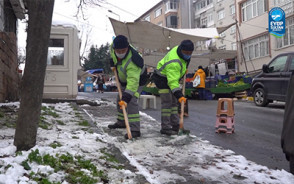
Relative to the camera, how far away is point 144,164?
4180 millimetres

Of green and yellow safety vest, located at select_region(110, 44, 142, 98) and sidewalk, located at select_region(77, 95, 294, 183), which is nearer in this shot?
sidewalk, located at select_region(77, 95, 294, 183)

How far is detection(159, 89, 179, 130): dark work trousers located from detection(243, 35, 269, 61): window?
74.5 ft

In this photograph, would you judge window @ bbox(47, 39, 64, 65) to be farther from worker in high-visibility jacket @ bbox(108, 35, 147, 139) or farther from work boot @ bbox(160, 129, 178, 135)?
work boot @ bbox(160, 129, 178, 135)

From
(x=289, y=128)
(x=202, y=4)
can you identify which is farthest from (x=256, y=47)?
(x=289, y=128)

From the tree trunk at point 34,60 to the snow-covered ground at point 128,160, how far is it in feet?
1.20

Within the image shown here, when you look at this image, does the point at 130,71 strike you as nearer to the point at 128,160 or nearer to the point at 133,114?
the point at 133,114

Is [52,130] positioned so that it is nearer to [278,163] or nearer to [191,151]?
[191,151]

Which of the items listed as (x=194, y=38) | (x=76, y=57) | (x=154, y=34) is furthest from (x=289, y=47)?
(x=76, y=57)

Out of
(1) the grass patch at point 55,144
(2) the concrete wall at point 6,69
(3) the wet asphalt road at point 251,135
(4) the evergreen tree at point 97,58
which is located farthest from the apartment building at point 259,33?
(4) the evergreen tree at point 97,58

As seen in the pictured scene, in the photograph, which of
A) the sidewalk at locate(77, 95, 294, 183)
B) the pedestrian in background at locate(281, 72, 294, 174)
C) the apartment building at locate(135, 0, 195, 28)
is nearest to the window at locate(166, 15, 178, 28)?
the apartment building at locate(135, 0, 195, 28)

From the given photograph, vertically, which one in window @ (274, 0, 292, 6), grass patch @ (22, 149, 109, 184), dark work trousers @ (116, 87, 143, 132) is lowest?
grass patch @ (22, 149, 109, 184)

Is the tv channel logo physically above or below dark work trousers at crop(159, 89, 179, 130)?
above

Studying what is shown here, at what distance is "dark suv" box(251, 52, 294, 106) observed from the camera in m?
10.3

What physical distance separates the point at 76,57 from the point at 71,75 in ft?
2.20
